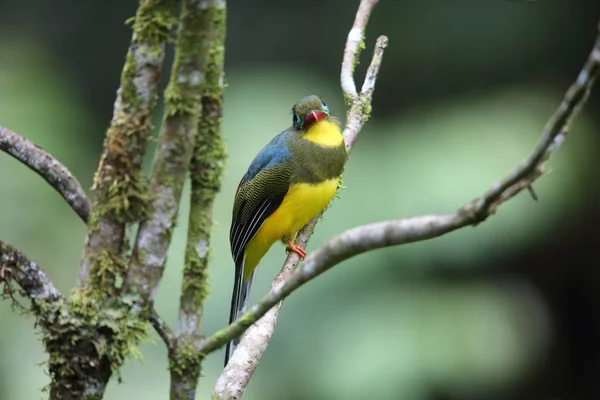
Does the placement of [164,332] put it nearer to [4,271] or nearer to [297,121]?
[4,271]

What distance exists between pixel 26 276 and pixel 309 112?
1781mm

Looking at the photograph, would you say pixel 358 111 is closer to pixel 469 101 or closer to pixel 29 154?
pixel 29 154

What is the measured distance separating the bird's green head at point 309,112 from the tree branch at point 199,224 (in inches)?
65.5

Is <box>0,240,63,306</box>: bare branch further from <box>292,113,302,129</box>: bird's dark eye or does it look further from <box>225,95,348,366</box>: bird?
<box>292,113,302,129</box>: bird's dark eye

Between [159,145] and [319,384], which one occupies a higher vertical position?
[319,384]

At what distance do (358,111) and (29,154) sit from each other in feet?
4.45

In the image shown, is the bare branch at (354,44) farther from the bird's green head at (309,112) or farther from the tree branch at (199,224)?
the tree branch at (199,224)

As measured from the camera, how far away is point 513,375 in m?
5.31

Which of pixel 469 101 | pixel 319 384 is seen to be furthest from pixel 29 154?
pixel 469 101

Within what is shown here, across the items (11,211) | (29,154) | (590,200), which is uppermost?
(11,211)

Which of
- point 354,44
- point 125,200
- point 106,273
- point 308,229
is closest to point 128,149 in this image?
point 125,200

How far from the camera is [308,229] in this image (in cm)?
333

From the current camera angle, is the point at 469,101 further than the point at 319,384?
Yes

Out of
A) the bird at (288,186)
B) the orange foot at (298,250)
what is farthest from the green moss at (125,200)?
the bird at (288,186)
